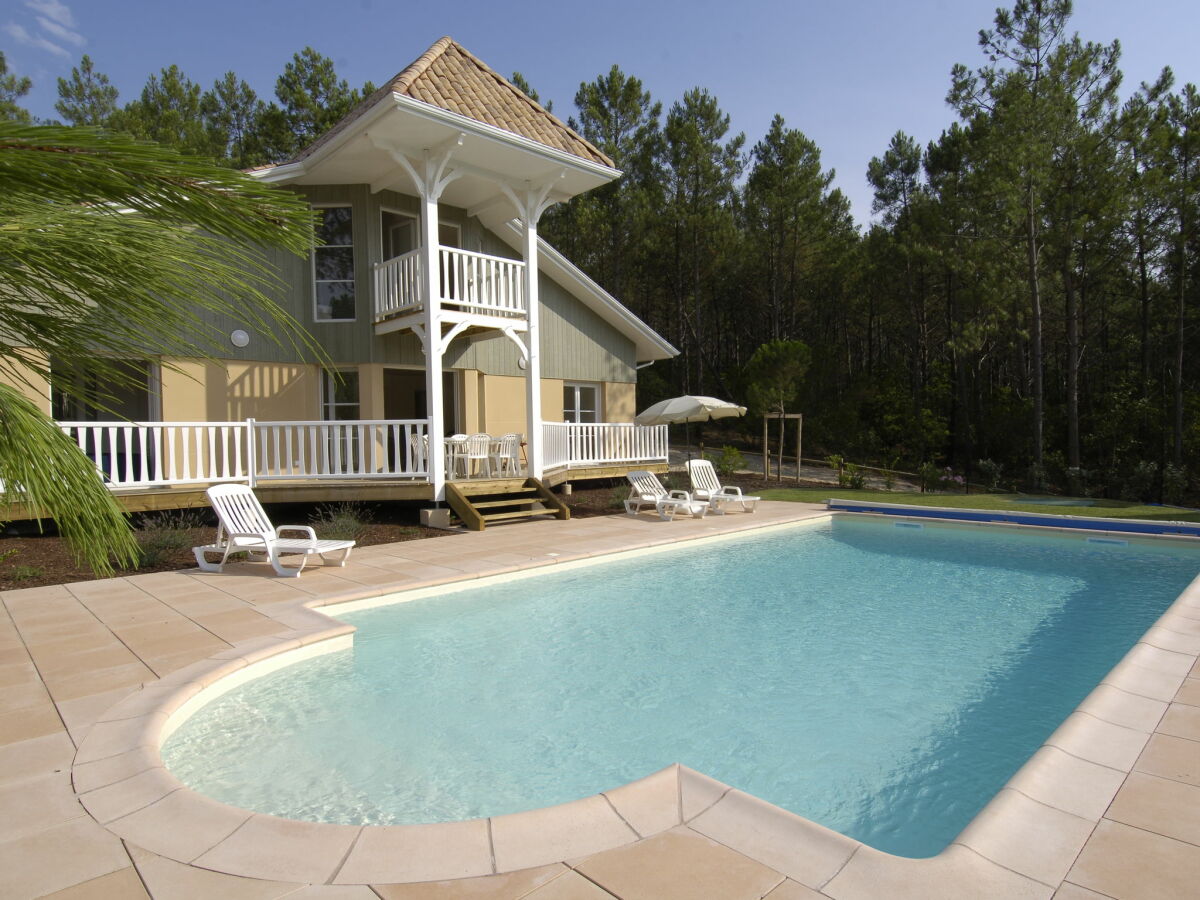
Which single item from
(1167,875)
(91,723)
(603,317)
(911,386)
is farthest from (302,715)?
(911,386)

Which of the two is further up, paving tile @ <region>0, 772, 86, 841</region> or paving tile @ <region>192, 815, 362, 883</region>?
paving tile @ <region>0, 772, 86, 841</region>

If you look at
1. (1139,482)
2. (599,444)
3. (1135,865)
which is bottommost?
(1135,865)

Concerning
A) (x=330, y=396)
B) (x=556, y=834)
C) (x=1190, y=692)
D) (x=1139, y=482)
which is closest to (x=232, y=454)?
(x=330, y=396)

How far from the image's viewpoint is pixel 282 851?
266 centimetres

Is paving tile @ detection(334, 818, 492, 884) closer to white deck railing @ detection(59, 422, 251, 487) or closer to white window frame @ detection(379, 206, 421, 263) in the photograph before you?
white deck railing @ detection(59, 422, 251, 487)

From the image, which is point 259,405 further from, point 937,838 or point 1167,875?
point 1167,875

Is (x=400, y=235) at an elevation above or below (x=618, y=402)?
above

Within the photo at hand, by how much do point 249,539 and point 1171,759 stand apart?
8.06 meters

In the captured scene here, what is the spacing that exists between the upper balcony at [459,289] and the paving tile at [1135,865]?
10744 mm

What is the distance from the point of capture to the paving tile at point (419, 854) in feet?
8.26

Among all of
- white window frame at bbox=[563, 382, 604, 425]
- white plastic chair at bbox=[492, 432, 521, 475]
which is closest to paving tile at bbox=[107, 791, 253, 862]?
white plastic chair at bbox=[492, 432, 521, 475]

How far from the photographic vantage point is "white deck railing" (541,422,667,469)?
13.8m

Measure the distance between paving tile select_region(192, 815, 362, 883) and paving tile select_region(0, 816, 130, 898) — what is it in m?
0.36

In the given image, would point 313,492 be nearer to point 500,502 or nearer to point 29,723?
point 500,502
